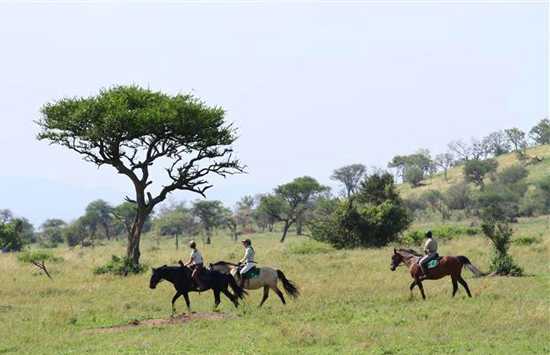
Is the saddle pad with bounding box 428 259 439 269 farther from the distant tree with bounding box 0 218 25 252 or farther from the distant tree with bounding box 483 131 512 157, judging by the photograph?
the distant tree with bounding box 483 131 512 157

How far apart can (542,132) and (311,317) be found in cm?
12781

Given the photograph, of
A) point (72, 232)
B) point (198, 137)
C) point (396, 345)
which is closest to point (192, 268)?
point (396, 345)

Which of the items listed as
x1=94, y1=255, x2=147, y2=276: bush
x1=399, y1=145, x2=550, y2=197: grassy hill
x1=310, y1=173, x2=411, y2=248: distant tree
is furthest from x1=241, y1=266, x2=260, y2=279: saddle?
x1=399, y1=145, x2=550, y2=197: grassy hill

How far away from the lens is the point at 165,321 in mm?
19203

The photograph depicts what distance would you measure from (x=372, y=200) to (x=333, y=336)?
104 ft

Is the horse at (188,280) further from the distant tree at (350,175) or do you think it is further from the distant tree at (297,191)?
the distant tree at (350,175)

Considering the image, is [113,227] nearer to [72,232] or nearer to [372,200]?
[72,232]

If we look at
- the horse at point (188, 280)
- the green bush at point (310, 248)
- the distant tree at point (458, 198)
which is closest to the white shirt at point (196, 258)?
the horse at point (188, 280)

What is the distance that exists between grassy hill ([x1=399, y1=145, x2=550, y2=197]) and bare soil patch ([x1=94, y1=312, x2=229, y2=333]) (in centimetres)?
9038

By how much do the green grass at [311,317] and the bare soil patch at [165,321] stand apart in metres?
0.38

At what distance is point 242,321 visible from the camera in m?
18.4

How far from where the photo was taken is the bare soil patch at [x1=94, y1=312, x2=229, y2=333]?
1866 centimetres

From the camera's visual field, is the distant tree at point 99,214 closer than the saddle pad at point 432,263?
No

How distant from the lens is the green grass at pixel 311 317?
15.0 m
